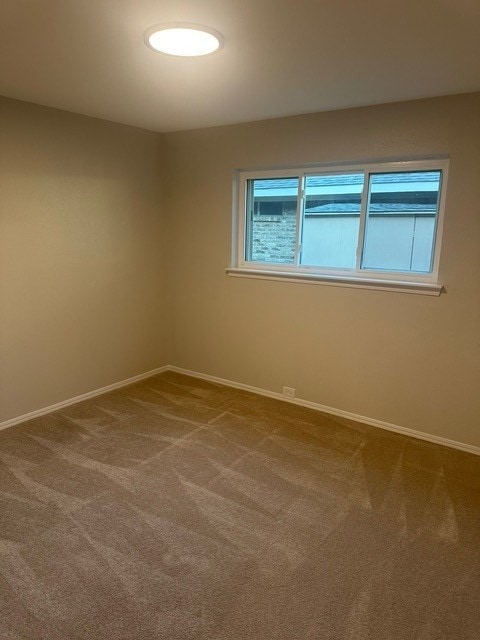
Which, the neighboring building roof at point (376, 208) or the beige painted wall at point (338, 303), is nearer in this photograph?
the beige painted wall at point (338, 303)

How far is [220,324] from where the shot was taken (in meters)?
4.02

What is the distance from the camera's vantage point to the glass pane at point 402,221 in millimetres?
2951

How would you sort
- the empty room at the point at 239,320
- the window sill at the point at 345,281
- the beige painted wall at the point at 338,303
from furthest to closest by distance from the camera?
the window sill at the point at 345,281 → the beige painted wall at the point at 338,303 → the empty room at the point at 239,320

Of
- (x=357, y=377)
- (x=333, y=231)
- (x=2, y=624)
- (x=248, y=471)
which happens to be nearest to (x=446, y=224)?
(x=333, y=231)

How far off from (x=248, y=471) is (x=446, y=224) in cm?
214

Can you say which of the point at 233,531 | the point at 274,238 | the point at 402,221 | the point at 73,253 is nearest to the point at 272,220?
the point at 274,238

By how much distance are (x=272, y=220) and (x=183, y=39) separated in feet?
6.42

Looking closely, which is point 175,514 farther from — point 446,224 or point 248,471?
point 446,224

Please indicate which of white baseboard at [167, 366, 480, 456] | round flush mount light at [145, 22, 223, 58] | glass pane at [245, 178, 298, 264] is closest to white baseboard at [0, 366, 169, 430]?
white baseboard at [167, 366, 480, 456]

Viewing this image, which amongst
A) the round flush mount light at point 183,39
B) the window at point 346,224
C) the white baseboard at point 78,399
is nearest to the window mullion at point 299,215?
the window at point 346,224

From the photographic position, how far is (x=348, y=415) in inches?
135

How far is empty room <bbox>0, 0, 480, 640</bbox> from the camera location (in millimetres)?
1735

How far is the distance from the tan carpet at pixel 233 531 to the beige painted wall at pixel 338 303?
1.17ft

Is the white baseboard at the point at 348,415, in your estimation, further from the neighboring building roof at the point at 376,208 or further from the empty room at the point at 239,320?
the neighboring building roof at the point at 376,208
